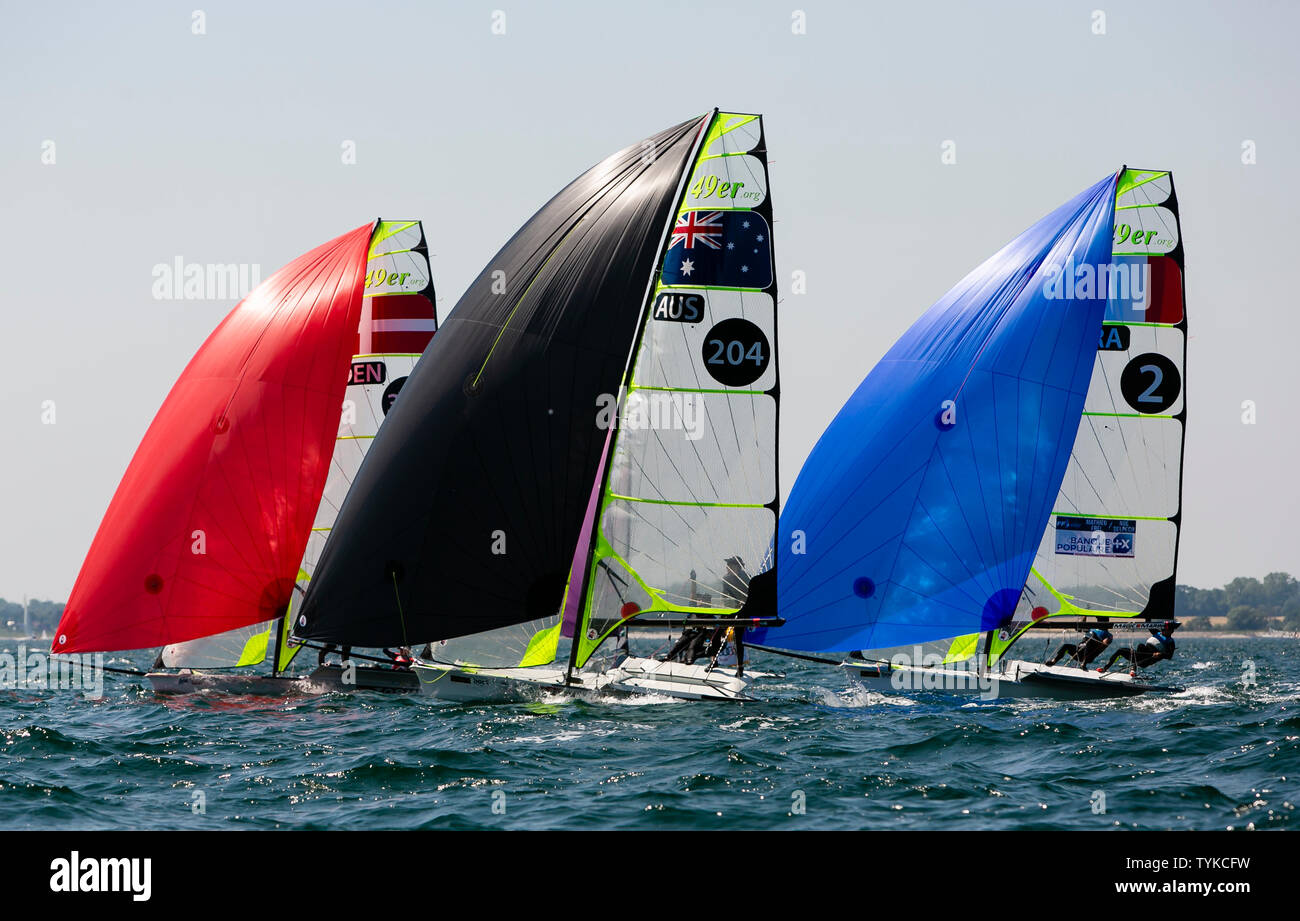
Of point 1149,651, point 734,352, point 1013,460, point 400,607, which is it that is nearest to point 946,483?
point 1013,460

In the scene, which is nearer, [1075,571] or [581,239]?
[581,239]

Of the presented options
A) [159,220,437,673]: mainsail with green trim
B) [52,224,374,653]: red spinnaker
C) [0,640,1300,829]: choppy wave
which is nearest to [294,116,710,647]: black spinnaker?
[0,640,1300,829]: choppy wave

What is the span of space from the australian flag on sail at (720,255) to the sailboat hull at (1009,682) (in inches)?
254

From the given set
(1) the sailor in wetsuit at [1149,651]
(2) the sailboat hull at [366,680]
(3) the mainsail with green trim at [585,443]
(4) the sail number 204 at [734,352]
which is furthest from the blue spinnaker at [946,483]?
(2) the sailboat hull at [366,680]

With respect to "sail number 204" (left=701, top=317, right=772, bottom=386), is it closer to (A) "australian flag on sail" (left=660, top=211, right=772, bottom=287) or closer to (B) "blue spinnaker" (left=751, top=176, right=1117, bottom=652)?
(A) "australian flag on sail" (left=660, top=211, right=772, bottom=287)

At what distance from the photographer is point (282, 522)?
1969cm

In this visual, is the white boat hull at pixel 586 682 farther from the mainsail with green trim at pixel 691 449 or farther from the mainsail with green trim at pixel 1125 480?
the mainsail with green trim at pixel 1125 480

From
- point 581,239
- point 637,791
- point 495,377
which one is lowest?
point 637,791

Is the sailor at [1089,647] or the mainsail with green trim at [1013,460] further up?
the mainsail with green trim at [1013,460]

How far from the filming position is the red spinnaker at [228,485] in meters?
18.8
